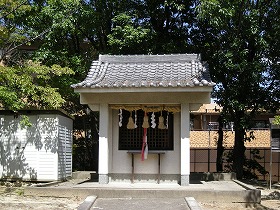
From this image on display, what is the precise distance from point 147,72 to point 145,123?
1.90m

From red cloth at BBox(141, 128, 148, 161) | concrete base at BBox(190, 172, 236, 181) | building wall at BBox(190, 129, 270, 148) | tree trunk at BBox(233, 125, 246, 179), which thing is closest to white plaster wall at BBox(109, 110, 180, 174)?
red cloth at BBox(141, 128, 148, 161)

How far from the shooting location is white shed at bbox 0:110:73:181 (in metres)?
15.4

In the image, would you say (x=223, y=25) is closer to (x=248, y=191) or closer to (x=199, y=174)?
(x=199, y=174)

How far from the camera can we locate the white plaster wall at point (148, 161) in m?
14.2

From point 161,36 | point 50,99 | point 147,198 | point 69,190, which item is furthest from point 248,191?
point 161,36

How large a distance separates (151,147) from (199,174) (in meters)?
3.38

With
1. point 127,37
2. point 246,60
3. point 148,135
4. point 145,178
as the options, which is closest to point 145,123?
point 148,135

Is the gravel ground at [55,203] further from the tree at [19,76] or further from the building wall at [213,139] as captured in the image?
the building wall at [213,139]

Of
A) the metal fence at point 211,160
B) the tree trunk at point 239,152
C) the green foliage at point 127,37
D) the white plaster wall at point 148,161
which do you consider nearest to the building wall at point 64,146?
the white plaster wall at point 148,161

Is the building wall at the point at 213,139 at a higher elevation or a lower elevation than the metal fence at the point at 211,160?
higher

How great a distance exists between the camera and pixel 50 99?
1455cm

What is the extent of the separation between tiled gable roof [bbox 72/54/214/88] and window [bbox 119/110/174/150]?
1.24 m

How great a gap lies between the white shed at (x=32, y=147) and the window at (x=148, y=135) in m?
2.75

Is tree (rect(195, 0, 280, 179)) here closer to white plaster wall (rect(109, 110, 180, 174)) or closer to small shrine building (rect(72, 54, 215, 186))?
small shrine building (rect(72, 54, 215, 186))
